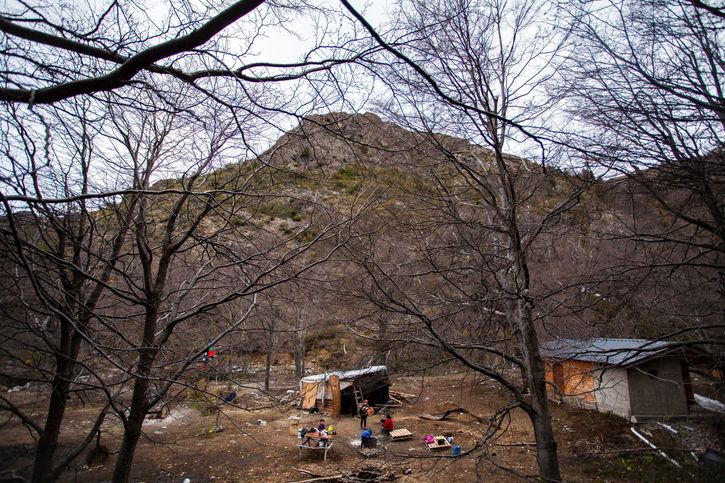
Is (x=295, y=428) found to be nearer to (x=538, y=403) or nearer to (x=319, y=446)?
(x=319, y=446)

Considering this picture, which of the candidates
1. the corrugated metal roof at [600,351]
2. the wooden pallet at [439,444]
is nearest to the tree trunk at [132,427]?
the corrugated metal roof at [600,351]

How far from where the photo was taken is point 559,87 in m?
3.97

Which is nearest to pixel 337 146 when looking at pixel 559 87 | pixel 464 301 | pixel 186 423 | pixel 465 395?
pixel 464 301

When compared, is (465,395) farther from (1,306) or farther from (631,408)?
(1,306)

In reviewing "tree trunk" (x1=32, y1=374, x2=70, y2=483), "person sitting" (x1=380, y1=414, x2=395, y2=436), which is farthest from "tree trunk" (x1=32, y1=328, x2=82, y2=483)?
"person sitting" (x1=380, y1=414, x2=395, y2=436)

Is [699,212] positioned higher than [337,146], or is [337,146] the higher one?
[337,146]

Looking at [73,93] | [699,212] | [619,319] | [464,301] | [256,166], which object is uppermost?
[256,166]

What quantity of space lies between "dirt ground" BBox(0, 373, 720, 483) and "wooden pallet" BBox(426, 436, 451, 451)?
341 mm

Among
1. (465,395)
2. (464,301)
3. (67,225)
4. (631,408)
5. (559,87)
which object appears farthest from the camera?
(465,395)

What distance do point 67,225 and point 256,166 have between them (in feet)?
5.76

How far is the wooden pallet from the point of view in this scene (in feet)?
36.0

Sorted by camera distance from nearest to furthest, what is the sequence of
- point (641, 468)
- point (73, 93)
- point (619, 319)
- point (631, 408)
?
point (73, 93) → point (619, 319) → point (641, 468) → point (631, 408)

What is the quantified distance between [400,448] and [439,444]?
1.08 meters

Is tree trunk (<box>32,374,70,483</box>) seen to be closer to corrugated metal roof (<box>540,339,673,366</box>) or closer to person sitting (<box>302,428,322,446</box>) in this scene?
corrugated metal roof (<box>540,339,673,366</box>)
